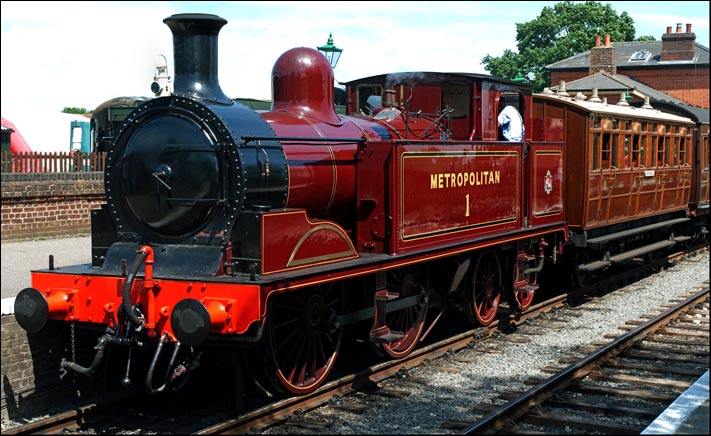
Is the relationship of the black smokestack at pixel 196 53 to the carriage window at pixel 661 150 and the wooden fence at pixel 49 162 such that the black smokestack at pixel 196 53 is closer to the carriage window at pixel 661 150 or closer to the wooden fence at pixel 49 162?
the wooden fence at pixel 49 162

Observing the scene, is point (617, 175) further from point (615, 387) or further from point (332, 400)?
point (332, 400)

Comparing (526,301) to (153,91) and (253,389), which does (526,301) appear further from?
(153,91)

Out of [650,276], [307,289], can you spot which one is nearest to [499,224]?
[307,289]

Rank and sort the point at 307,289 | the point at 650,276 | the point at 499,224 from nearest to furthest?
the point at 307,289, the point at 499,224, the point at 650,276

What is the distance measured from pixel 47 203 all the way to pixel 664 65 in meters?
26.2

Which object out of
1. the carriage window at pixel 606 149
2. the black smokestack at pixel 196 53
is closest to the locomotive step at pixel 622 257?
the carriage window at pixel 606 149

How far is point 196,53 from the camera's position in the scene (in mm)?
6641

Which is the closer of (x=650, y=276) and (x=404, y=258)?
(x=404, y=258)

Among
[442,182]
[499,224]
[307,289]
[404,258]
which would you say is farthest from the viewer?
[499,224]

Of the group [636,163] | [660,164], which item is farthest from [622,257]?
[660,164]

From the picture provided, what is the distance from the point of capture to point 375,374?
297 inches

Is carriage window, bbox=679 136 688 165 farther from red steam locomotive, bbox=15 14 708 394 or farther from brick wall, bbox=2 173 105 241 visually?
brick wall, bbox=2 173 105 241

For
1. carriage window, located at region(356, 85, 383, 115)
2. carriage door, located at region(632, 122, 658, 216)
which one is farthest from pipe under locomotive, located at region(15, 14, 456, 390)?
carriage door, located at region(632, 122, 658, 216)

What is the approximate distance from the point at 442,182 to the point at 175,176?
274 cm
